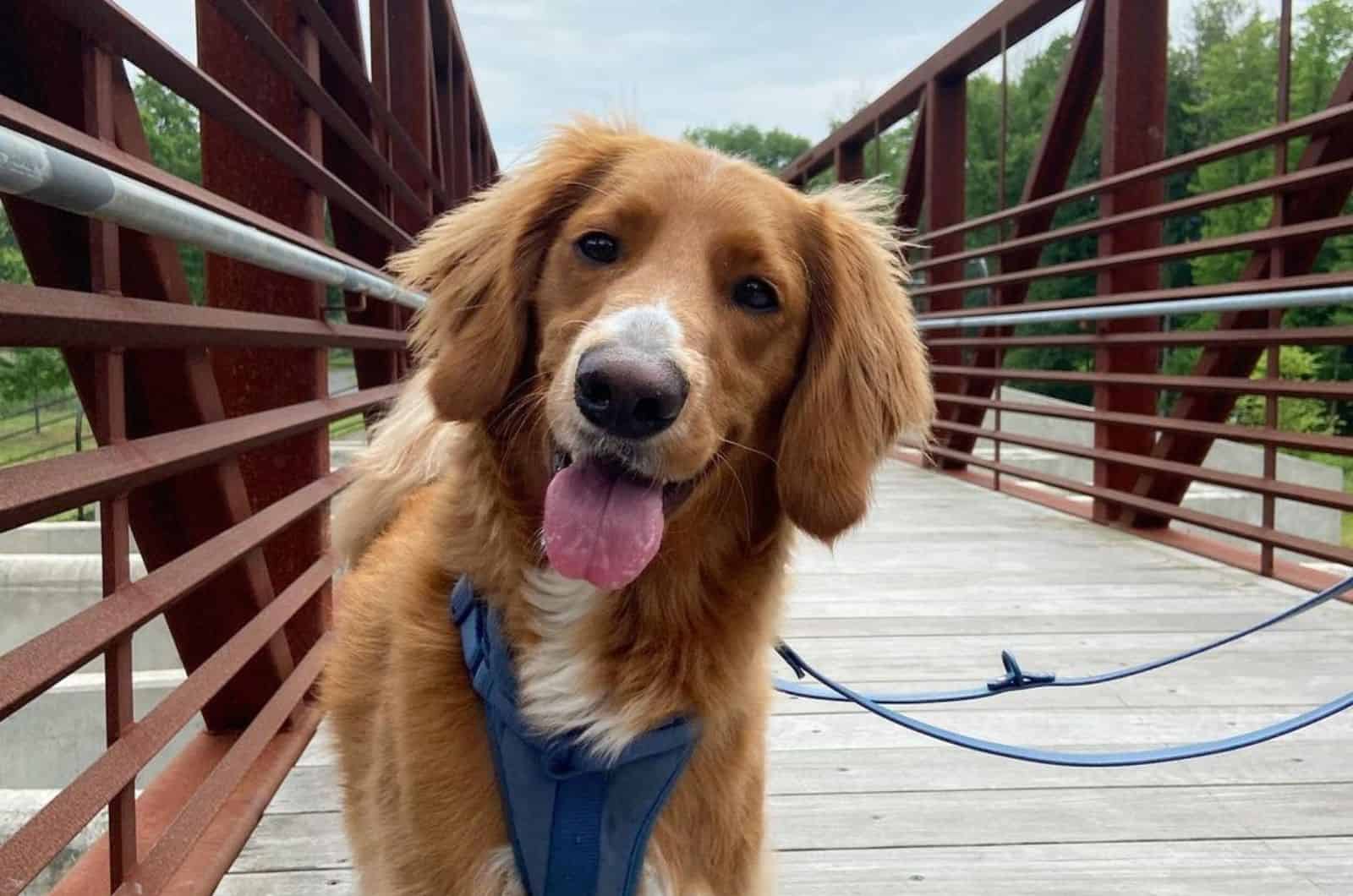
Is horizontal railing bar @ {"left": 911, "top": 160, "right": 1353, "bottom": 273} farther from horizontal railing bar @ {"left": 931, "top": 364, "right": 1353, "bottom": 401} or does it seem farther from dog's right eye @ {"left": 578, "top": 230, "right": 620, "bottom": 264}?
dog's right eye @ {"left": 578, "top": 230, "right": 620, "bottom": 264}

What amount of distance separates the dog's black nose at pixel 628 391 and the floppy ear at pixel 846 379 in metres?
0.43

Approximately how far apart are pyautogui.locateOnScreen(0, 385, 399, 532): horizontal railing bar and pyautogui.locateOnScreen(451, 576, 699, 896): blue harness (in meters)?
0.56

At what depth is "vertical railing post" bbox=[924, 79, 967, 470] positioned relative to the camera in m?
8.88

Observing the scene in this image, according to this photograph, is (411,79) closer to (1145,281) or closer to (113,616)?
(1145,281)

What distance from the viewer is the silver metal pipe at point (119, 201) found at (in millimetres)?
949

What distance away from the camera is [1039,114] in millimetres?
34469

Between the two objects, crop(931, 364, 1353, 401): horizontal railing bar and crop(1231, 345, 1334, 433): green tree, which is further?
crop(1231, 345, 1334, 433): green tree

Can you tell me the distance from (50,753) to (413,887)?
5.12 m

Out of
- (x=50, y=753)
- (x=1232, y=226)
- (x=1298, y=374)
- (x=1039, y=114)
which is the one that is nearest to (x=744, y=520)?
(x=50, y=753)

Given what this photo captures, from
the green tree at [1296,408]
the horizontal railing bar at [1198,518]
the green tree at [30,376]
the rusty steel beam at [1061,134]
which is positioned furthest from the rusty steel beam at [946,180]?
the green tree at [1296,408]

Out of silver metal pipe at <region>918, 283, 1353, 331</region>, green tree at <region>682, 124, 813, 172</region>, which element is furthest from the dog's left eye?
green tree at <region>682, 124, 813, 172</region>

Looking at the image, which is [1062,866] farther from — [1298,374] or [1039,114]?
[1039,114]

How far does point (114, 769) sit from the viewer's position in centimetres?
148

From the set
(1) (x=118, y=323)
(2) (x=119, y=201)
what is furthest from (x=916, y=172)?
(2) (x=119, y=201)
